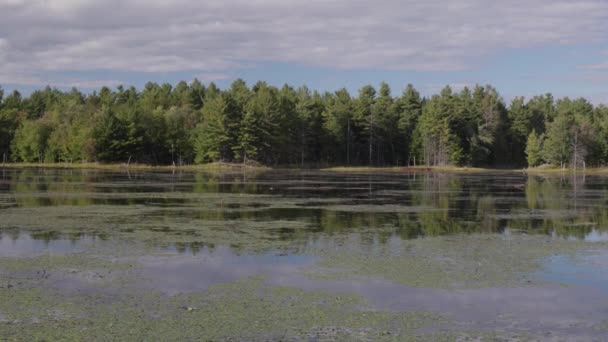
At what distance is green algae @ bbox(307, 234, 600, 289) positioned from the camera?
55.9 feet

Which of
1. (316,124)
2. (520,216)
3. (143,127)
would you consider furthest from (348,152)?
(520,216)

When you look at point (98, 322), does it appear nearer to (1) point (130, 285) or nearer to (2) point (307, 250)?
(1) point (130, 285)

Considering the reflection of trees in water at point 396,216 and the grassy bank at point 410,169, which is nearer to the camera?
the reflection of trees in water at point 396,216

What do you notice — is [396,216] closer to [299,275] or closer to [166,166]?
[299,275]

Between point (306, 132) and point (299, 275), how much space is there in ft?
349

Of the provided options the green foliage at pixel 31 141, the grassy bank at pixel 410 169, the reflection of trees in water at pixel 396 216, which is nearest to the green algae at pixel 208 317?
the reflection of trees in water at pixel 396 216

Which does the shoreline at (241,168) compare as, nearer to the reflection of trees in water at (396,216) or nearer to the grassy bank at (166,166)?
the grassy bank at (166,166)

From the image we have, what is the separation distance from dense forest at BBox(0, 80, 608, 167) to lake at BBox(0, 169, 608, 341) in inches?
3172

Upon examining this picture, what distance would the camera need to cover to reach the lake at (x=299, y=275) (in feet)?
40.5

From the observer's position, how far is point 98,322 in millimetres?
12414

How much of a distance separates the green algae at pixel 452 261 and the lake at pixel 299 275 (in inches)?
2.3

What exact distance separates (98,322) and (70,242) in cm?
1040

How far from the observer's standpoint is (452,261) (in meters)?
19.6

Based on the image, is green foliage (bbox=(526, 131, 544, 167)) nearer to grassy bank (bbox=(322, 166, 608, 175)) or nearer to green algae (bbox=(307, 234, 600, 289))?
grassy bank (bbox=(322, 166, 608, 175))
